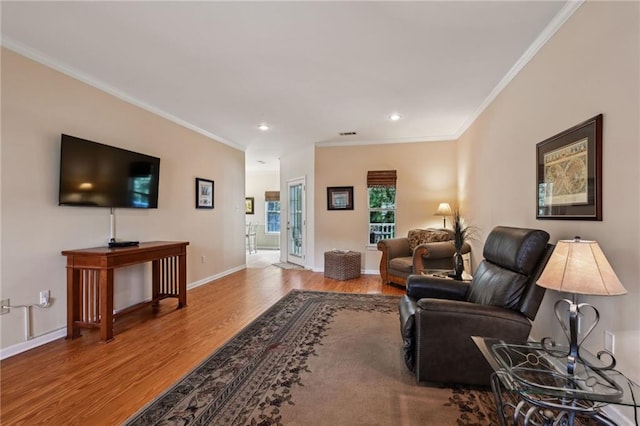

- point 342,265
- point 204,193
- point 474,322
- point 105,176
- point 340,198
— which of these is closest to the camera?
point 474,322

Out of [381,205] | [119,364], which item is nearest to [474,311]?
[119,364]

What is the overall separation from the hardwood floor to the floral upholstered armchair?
72.6 inches

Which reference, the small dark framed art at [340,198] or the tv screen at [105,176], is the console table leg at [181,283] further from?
the small dark framed art at [340,198]

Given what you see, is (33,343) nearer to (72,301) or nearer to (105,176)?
(72,301)

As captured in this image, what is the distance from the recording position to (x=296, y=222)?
658cm

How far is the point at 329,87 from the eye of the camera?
3182 mm

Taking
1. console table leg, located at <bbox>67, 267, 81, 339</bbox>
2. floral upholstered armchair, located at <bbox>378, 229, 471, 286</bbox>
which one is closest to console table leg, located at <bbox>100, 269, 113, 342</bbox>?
console table leg, located at <bbox>67, 267, 81, 339</bbox>

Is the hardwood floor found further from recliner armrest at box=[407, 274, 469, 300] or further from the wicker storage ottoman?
recliner armrest at box=[407, 274, 469, 300]

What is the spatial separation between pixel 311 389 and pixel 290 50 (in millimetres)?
2556

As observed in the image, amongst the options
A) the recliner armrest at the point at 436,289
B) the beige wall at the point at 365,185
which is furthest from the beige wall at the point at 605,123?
the beige wall at the point at 365,185

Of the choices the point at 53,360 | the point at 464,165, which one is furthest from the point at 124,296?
the point at 464,165

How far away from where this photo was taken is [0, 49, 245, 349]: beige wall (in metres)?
2.39

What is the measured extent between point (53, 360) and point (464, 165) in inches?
209

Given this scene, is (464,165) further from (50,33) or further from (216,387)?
(50,33)
